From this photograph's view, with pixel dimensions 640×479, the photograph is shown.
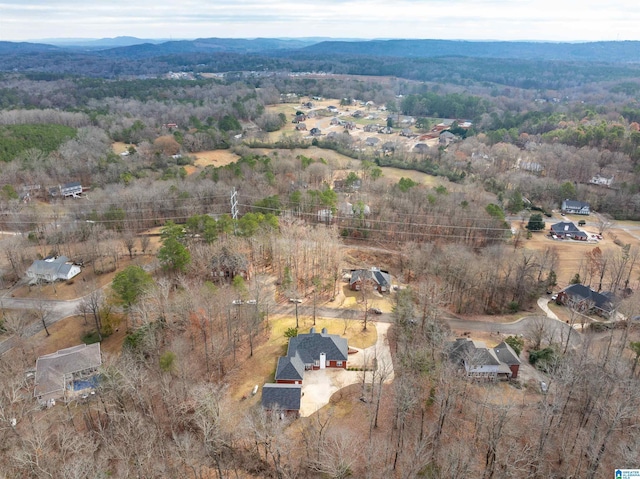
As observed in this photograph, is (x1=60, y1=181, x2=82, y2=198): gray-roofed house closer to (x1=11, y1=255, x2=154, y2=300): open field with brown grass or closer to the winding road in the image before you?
(x1=11, y1=255, x2=154, y2=300): open field with brown grass

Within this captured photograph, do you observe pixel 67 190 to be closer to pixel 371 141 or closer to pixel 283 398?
pixel 283 398

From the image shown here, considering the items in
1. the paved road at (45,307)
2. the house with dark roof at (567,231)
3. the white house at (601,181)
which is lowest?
the paved road at (45,307)

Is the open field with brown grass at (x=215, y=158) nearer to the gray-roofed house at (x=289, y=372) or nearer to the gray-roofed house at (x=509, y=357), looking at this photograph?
the gray-roofed house at (x=289, y=372)

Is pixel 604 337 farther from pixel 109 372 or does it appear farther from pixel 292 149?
pixel 292 149

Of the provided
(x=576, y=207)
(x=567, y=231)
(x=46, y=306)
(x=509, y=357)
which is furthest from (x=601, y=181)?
(x=46, y=306)

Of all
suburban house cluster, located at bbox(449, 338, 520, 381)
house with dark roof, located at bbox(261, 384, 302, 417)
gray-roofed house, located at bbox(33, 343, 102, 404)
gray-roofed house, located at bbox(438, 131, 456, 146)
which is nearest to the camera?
house with dark roof, located at bbox(261, 384, 302, 417)

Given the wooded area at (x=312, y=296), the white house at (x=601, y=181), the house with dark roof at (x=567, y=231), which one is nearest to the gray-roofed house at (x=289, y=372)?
the wooded area at (x=312, y=296)

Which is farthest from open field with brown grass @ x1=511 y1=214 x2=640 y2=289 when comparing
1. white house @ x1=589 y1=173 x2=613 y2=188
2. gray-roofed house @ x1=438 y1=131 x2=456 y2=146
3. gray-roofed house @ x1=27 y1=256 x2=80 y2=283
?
gray-roofed house @ x1=27 y1=256 x2=80 y2=283
